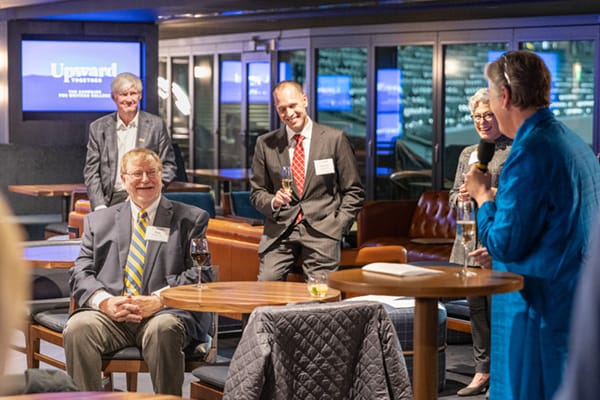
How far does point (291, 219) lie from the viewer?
18.7 ft

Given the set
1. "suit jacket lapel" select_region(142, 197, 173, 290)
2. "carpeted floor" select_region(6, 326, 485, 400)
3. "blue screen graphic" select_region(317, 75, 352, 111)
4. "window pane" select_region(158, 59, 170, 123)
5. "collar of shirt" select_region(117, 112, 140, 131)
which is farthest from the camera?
"window pane" select_region(158, 59, 170, 123)

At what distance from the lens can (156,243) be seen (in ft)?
15.8

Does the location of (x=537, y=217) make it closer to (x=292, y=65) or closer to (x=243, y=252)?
(x=243, y=252)

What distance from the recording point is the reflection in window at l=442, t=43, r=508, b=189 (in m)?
14.3

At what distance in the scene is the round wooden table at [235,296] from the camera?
411 cm

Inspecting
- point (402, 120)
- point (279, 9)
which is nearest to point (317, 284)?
point (279, 9)

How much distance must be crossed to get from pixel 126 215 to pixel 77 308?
48cm

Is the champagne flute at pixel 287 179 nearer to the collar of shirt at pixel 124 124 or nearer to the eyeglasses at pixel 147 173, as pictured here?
the eyeglasses at pixel 147 173

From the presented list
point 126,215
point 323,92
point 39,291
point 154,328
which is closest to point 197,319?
point 154,328

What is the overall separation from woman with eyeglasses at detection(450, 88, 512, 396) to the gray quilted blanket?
1285 millimetres

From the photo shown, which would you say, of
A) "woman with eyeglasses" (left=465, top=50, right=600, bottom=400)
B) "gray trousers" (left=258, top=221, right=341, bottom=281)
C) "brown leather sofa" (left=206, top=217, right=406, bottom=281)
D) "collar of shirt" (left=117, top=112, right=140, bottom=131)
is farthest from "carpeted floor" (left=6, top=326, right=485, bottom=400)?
"woman with eyeglasses" (left=465, top=50, right=600, bottom=400)

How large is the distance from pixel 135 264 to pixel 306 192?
1210 mm

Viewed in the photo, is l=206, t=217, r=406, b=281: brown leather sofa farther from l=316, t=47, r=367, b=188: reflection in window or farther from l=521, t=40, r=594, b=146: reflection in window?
l=316, t=47, r=367, b=188: reflection in window

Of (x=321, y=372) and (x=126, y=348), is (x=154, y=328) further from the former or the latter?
(x=321, y=372)
